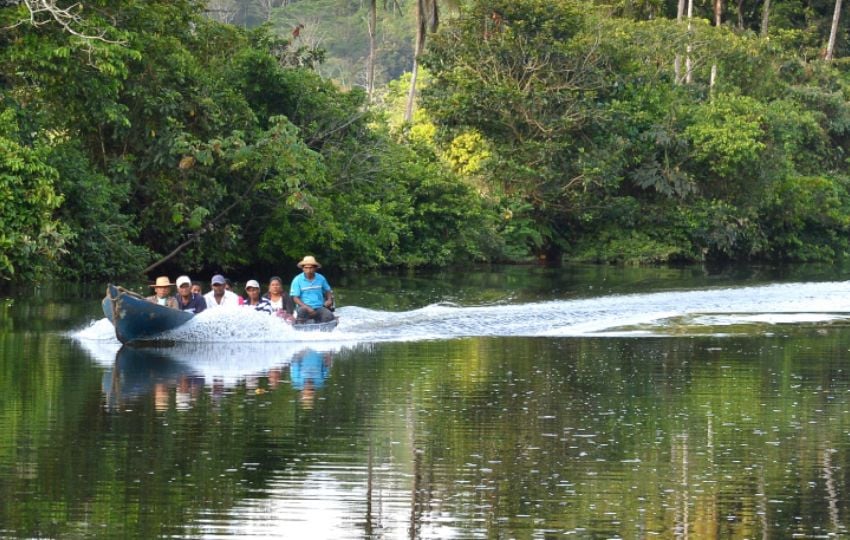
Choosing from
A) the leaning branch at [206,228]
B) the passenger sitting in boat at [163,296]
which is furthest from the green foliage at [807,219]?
the passenger sitting in boat at [163,296]

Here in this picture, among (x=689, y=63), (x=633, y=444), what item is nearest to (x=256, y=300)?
(x=633, y=444)

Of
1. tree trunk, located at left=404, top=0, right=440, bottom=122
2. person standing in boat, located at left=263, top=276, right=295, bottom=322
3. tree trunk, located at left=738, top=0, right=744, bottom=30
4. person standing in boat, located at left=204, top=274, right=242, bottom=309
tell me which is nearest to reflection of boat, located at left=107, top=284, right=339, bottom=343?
person standing in boat, located at left=204, top=274, right=242, bottom=309

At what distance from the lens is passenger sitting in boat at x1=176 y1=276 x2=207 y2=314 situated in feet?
69.3

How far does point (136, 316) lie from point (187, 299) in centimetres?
→ 107

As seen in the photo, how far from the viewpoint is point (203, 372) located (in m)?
17.5

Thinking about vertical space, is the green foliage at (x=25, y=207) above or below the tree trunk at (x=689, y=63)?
below

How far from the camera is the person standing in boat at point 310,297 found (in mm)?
22375

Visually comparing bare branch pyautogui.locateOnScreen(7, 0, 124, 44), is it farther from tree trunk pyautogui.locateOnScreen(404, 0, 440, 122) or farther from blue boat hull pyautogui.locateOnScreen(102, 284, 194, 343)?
tree trunk pyautogui.locateOnScreen(404, 0, 440, 122)

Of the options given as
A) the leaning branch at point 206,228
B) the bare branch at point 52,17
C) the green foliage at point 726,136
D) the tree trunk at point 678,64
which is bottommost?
the leaning branch at point 206,228

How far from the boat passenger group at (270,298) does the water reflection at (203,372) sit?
0.65 m

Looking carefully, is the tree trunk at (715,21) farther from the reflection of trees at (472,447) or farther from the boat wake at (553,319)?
the reflection of trees at (472,447)

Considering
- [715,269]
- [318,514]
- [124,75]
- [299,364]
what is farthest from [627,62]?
[318,514]

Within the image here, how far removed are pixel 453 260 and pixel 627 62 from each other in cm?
915

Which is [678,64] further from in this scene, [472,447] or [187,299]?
[472,447]
